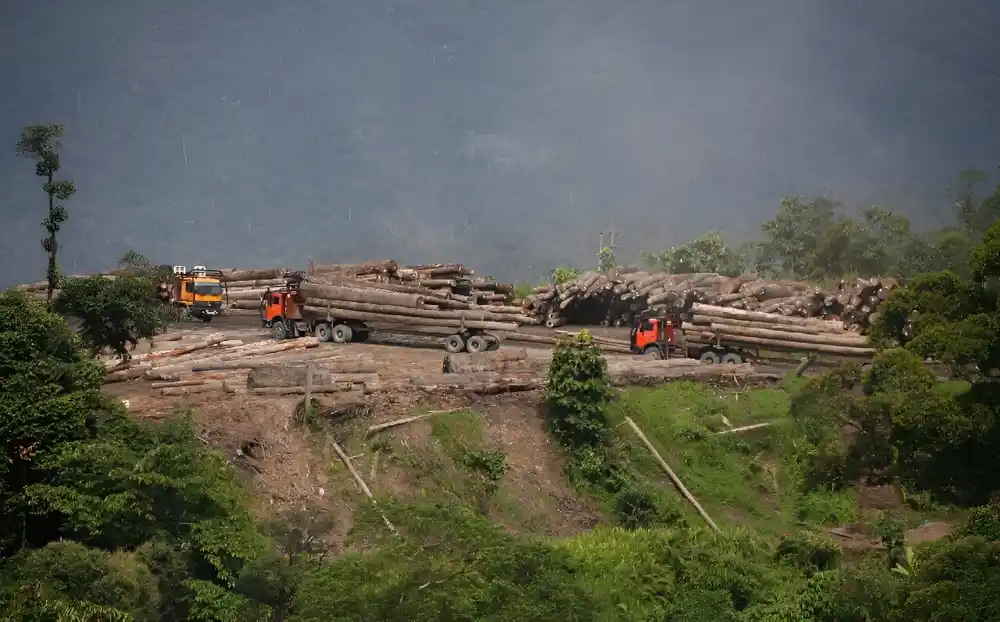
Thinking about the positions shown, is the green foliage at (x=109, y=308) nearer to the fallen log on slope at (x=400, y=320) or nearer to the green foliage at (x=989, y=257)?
the fallen log on slope at (x=400, y=320)

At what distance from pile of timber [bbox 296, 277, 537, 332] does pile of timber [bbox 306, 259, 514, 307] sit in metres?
2.40

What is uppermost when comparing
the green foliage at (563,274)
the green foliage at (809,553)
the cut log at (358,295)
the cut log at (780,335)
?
the green foliage at (563,274)

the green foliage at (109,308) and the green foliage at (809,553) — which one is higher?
the green foliage at (109,308)

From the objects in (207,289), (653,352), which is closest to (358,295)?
(653,352)

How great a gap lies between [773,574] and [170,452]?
1196 centimetres

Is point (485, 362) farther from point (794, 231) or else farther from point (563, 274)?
point (794, 231)

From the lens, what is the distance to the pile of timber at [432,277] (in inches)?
1633

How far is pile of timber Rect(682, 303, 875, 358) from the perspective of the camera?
34.8m

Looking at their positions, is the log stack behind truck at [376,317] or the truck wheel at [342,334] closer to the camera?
the log stack behind truck at [376,317]

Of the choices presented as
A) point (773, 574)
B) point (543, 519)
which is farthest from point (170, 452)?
point (773, 574)

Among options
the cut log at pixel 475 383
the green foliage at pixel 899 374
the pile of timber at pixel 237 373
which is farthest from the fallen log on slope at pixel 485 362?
the green foliage at pixel 899 374

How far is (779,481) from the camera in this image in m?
26.1

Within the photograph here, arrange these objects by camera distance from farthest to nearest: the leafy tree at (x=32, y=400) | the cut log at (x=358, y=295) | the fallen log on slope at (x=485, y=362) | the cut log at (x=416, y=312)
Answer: the cut log at (x=358, y=295), the cut log at (x=416, y=312), the fallen log on slope at (x=485, y=362), the leafy tree at (x=32, y=400)

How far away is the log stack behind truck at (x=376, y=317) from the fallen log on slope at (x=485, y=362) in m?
5.66
